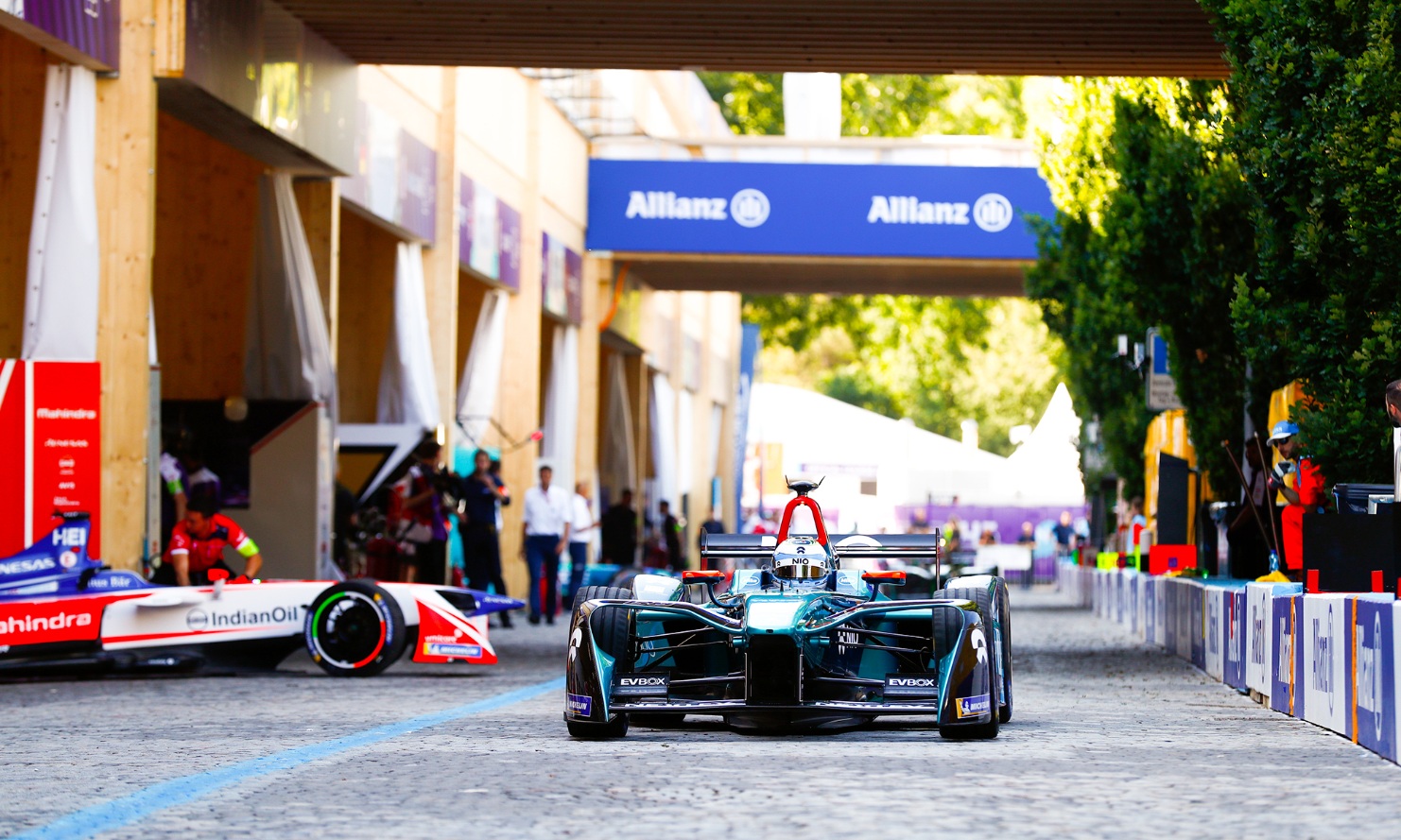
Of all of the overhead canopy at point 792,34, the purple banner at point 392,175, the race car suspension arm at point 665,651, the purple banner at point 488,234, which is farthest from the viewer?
the purple banner at point 488,234

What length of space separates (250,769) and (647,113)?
30572 mm

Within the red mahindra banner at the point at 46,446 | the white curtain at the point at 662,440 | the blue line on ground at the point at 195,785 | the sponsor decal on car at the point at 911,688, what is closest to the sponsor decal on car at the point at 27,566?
the red mahindra banner at the point at 46,446

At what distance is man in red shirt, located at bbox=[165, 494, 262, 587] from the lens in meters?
15.2

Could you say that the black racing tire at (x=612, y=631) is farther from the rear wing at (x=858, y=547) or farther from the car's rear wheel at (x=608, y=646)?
the rear wing at (x=858, y=547)

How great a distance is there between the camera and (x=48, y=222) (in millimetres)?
15812

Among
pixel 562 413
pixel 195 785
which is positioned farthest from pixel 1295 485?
pixel 562 413

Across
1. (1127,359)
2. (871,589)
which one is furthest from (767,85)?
(871,589)

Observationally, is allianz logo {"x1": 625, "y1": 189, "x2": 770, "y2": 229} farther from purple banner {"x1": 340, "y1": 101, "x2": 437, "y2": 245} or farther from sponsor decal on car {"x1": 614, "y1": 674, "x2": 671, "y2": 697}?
sponsor decal on car {"x1": 614, "y1": 674, "x2": 671, "y2": 697}

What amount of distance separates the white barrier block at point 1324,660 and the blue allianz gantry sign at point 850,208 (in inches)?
835

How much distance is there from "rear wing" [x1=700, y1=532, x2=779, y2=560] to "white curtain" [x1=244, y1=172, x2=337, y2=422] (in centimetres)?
955

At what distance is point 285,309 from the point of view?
66.9 ft

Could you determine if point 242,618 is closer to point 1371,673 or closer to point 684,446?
point 1371,673

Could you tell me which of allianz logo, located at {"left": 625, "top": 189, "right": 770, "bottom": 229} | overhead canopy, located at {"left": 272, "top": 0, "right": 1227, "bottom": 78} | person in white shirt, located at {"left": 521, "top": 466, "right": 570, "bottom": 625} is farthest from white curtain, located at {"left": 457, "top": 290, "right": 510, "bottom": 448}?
overhead canopy, located at {"left": 272, "top": 0, "right": 1227, "bottom": 78}

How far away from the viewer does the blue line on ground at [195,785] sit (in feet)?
21.5
